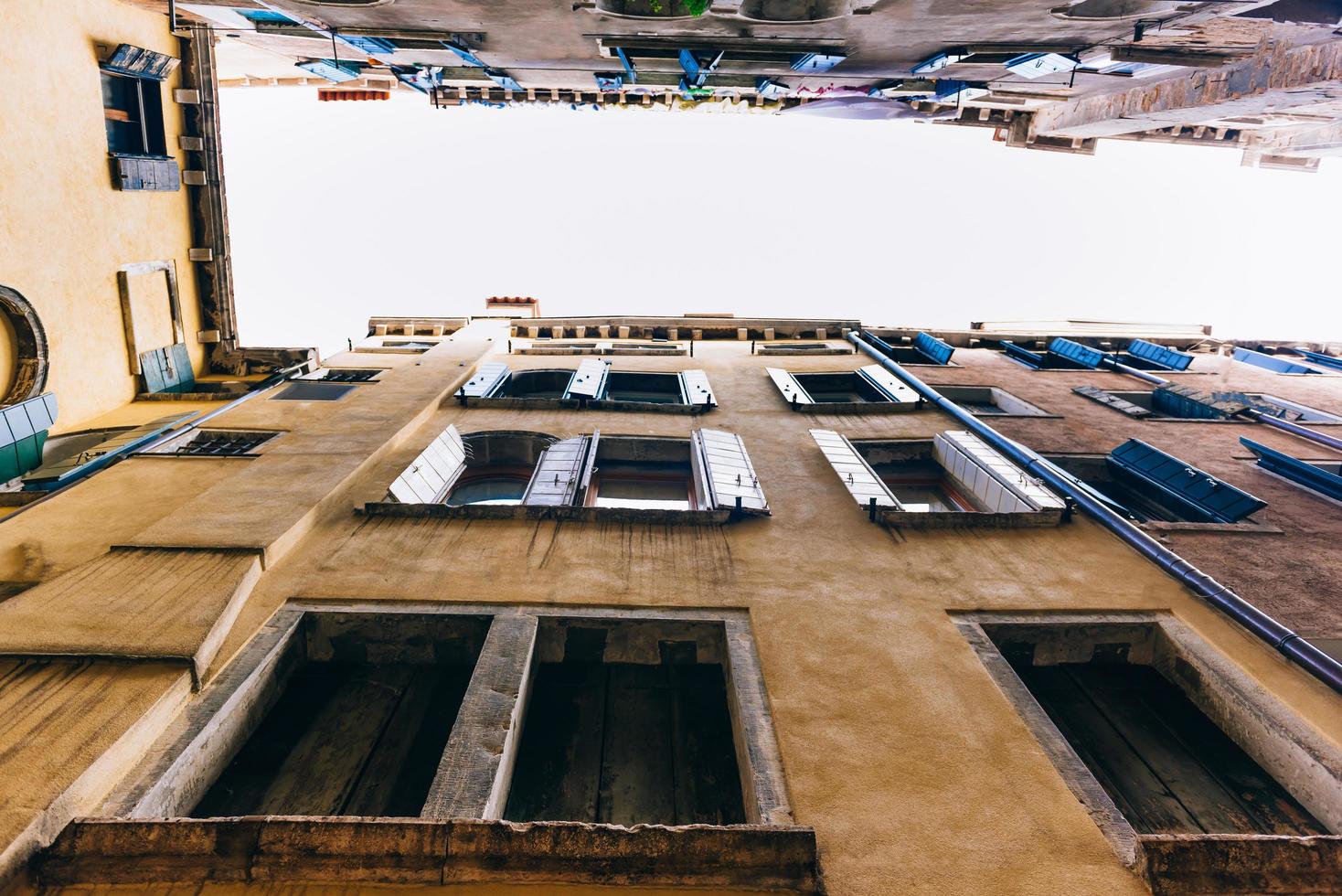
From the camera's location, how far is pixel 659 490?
1505 centimetres

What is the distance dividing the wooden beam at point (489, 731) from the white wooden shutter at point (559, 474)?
11.8 ft

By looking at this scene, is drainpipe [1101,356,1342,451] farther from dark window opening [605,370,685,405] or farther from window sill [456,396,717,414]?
dark window opening [605,370,685,405]

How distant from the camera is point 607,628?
336 inches

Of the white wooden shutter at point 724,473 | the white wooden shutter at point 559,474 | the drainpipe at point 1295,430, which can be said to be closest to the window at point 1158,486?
the drainpipe at point 1295,430

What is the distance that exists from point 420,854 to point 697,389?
49.6 ft

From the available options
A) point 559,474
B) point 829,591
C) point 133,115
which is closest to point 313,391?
point 559,474

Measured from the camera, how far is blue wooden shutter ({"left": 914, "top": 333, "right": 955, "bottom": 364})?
2344cm

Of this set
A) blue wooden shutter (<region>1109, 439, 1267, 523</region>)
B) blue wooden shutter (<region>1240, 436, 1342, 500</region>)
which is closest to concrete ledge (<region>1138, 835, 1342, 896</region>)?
blue wooden shutter (<region>1109, 439, 1267, 523</region>)

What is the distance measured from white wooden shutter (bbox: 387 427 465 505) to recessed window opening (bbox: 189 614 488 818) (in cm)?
351

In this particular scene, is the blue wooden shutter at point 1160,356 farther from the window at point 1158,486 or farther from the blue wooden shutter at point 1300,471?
the window at point 1158,486

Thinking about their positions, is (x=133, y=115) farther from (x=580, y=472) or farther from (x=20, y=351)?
(x=580, y=472)

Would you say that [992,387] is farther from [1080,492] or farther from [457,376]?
[457,376]

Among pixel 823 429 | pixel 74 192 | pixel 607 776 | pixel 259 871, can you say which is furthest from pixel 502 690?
pixel 74 192

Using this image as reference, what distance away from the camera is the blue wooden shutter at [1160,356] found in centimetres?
2338
